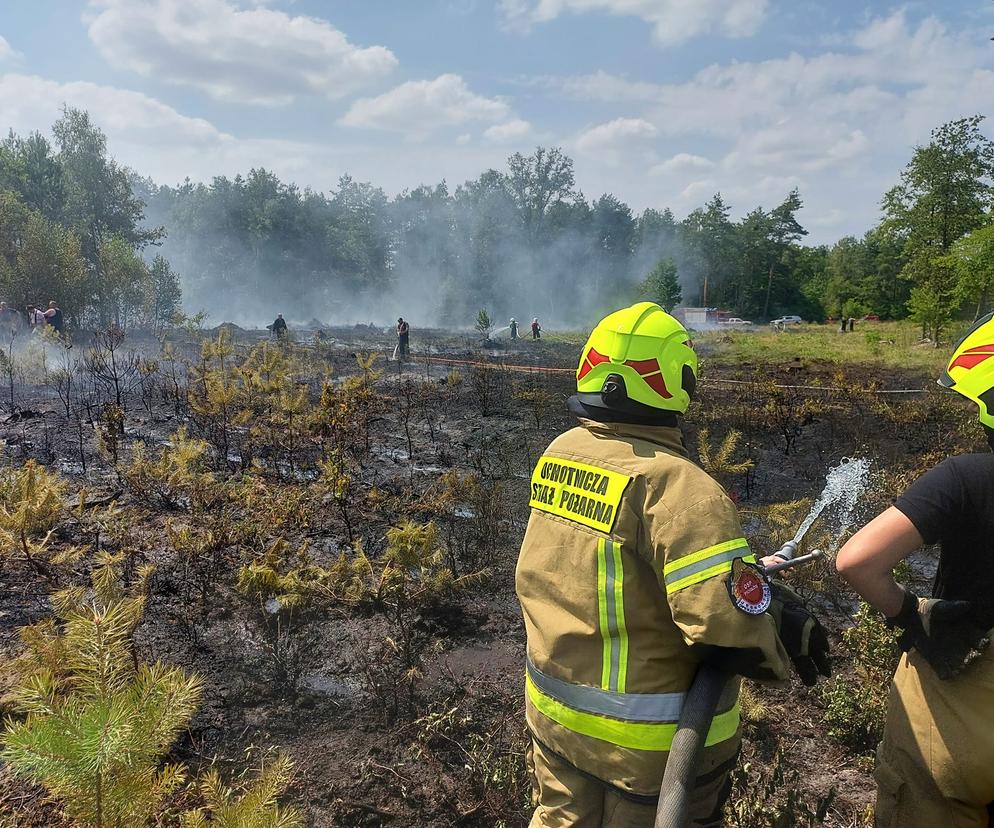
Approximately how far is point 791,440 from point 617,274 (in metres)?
64.0

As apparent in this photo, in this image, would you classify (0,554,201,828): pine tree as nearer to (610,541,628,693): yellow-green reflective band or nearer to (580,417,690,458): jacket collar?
(610,541,628,693): yellow-green reflective band

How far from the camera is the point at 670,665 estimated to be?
1682 millimetres

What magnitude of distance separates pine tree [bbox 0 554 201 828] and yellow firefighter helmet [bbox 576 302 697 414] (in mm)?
1330

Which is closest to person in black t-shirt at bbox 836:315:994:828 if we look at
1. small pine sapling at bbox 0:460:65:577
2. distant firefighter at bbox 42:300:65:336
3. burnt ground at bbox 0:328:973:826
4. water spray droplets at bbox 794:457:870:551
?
burnt ground at bbox 0:328:973:826

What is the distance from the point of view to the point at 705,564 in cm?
151

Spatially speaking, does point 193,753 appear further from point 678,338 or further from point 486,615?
point 678,338

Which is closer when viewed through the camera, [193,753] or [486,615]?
[193,753]

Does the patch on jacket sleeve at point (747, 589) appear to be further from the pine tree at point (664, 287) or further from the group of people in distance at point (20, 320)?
the pine tree at point (664, 287)

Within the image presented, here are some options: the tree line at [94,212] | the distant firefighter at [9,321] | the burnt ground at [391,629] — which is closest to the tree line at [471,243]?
the tree line at [94,212]

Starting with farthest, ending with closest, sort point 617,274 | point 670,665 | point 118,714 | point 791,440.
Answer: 1. point 617,274
2. point 791,440
3. point 670,665
4. point 118,714

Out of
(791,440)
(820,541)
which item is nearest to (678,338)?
(820,541)

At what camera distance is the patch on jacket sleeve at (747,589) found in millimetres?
1492

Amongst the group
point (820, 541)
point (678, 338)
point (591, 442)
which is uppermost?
point (678, 338)

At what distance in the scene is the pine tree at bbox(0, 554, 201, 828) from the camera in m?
1.37
